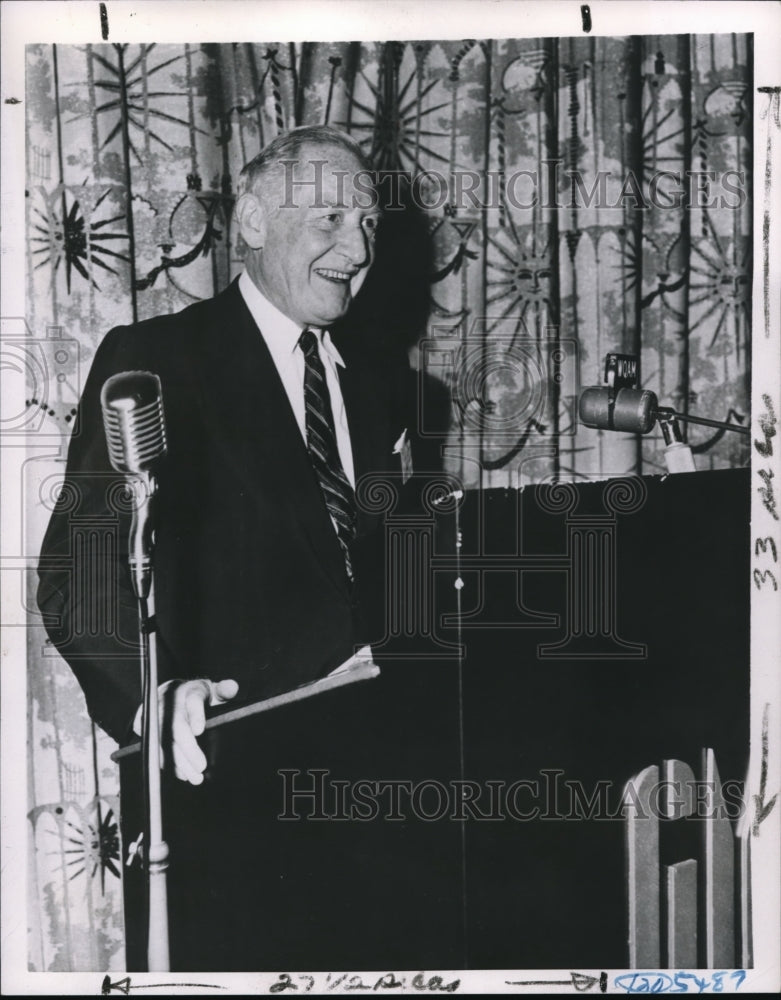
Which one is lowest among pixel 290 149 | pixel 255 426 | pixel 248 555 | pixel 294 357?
pixel 248 555

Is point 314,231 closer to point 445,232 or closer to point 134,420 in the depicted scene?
point 445,232

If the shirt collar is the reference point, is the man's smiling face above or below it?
above

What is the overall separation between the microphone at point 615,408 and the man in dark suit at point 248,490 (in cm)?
41

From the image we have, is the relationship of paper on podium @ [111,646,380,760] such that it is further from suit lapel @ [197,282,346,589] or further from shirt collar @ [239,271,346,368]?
shirt collar @ [239,271,346,368]

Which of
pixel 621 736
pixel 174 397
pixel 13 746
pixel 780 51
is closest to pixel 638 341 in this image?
pixel 780 51

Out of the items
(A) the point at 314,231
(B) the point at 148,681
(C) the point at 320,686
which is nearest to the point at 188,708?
(B) the point at 148,681

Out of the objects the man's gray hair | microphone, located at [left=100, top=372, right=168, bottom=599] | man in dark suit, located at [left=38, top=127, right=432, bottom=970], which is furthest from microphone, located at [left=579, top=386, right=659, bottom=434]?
microphone, located at [left=100, top=372, right=168, bottom=599]

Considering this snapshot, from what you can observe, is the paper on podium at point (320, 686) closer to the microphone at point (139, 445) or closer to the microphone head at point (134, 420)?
the microphone at point (139, 445)

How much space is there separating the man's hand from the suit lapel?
0.26 meters

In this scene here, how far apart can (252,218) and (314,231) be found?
0.10 meters

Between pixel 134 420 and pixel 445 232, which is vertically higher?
pixel 445 232

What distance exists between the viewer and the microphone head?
1.63 meters

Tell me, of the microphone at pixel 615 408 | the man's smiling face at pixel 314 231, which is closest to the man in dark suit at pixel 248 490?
the man's smiling face at pixel 314 231

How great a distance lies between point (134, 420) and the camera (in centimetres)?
165
